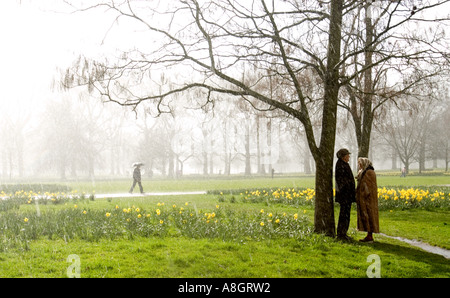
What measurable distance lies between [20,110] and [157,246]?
51583mm

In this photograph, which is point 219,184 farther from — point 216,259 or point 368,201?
point 216,259

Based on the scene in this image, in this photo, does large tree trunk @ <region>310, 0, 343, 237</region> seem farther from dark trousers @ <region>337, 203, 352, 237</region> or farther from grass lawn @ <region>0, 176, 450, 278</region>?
grass lawn @ <region>0, 176, 450, 278</region>

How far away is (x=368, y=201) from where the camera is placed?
732 centimetres

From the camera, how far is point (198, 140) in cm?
5478

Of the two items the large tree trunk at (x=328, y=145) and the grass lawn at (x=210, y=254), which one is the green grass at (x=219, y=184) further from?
the large tree trunk at (x=328, y=145)

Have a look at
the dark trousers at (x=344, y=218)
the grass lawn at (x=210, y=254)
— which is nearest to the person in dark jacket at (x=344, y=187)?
the dark trousers at (x=344, y=218)

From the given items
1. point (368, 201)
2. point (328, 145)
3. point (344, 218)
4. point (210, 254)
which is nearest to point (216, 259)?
point (210, 254)

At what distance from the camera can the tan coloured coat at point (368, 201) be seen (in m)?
7.27

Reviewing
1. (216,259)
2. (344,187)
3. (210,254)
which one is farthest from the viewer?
(344,187)

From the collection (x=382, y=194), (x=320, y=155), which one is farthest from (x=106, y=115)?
(x=320, y=155)

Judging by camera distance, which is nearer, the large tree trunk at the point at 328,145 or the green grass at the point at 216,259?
the green grass at the point at 216,259
